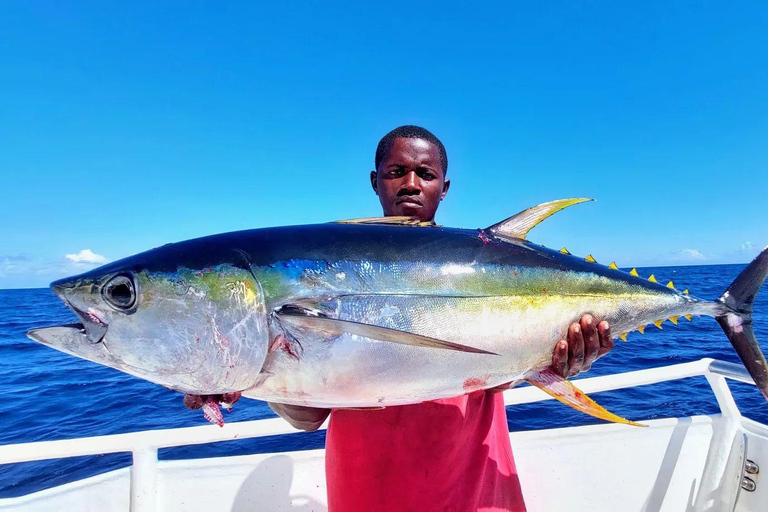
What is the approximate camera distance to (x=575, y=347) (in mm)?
1789

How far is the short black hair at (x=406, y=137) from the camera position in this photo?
253 cm

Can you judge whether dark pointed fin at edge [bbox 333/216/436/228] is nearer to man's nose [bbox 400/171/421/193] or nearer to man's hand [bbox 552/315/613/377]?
man's nose [bbox 400/171/421/193]

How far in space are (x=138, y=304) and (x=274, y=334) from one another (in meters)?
0.45

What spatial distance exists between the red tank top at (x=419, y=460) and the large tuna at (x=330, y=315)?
0.36 meters

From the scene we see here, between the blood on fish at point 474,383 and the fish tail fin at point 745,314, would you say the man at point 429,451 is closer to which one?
the blood on fish at point 474,383

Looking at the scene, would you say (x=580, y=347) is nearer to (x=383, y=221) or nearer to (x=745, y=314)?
(x=383, y=221)

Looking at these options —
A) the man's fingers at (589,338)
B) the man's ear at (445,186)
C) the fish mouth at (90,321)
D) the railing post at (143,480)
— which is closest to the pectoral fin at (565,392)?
the man's fingers at (589,338)

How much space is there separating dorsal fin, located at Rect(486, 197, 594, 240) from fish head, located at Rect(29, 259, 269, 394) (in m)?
1.12

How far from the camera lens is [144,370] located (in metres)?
1.36

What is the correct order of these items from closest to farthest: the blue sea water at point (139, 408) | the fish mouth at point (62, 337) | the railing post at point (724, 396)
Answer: the fish mouth at point (62, 337) < the railing post at point (724, 396) < the blue sea water at point (139, 408)

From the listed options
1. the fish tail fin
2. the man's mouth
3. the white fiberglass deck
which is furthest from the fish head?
the fish tail fin

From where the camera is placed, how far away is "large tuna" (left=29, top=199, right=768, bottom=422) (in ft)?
4.48

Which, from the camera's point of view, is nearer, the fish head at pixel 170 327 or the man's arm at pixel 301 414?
the fish head at pixel 170 327

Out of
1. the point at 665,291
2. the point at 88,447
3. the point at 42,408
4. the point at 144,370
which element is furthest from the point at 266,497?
the point at 42,408
